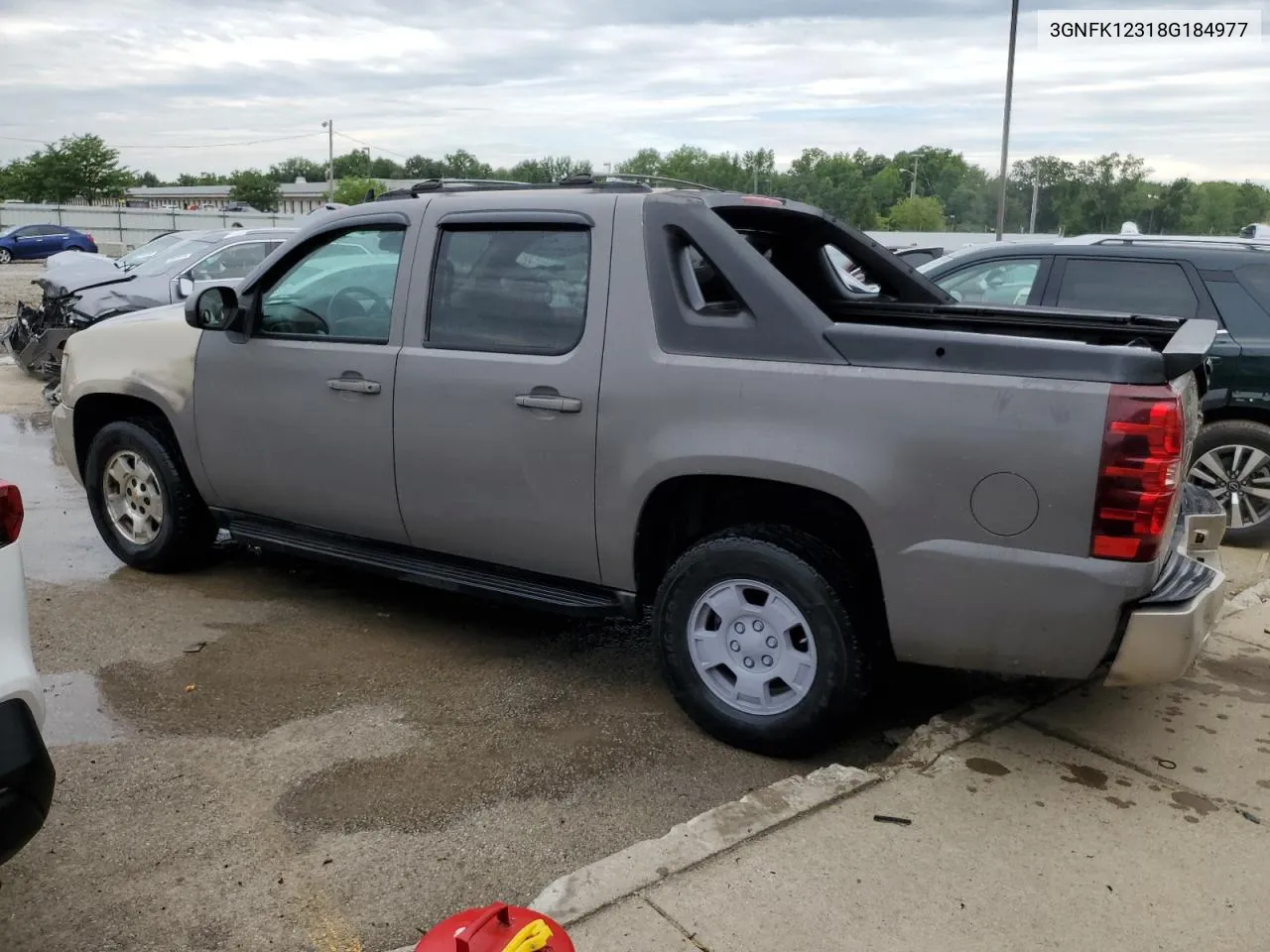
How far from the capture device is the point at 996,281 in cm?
726

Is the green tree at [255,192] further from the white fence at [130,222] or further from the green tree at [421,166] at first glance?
the white fence at [130,222]

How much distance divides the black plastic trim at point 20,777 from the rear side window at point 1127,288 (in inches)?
236

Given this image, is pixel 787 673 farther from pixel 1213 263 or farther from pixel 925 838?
pixel 1213 263

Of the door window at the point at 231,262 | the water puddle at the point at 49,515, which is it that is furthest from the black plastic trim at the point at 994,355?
the door window at the point at 231,262

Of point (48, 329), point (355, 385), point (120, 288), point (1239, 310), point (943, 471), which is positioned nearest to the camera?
point (943, 471)

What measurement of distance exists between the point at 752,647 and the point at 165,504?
130 inches

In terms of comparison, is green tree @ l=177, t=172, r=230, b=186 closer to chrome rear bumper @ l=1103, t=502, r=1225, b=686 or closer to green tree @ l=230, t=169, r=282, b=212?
green tree @ l=230, t=169, r=282, b=212

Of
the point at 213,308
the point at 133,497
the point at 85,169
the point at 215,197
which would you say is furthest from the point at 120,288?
the point at 215,197

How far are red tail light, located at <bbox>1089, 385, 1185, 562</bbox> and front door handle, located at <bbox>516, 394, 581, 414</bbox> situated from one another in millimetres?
1809

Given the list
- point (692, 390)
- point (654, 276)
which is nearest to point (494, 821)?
point (692, 390)

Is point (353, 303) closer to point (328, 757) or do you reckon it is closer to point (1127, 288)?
point (328, 757)

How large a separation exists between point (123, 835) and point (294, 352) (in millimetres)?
2248

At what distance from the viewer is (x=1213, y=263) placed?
6.57m

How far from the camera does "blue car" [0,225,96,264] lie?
41281 mm
